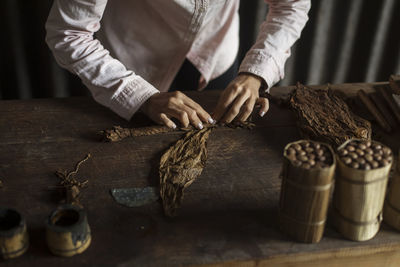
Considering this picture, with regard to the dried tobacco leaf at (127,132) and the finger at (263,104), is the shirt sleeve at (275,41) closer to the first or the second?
the finger at (263,104)

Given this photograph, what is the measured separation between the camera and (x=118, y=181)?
1.10m

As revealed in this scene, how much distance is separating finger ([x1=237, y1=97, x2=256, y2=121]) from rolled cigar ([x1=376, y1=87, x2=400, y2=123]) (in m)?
0.42

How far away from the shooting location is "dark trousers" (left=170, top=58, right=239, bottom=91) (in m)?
1.67

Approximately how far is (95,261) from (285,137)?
0.67m

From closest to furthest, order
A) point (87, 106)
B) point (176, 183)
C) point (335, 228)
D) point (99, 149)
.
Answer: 1. point (335, 228)
2. point (176, 183)
3. point (99, 149)
4. point (87, 106)

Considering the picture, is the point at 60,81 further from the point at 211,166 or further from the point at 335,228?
the point at 335,228

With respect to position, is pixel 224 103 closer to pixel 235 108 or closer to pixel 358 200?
pixel 235 108

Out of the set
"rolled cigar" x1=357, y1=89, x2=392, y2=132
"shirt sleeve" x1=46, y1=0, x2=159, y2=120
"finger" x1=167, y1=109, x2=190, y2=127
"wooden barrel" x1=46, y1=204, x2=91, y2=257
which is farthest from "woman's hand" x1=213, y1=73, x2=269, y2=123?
"wooden barrel" x1=46, y1=204, x2=91, y2=257

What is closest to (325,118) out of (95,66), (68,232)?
(95,66)

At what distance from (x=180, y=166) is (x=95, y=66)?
0.43 m

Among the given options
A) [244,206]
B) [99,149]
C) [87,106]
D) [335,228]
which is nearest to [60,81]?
[87,106]

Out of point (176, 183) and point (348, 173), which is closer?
point (348, 173)

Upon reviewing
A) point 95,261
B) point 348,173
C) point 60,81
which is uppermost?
point 348,173

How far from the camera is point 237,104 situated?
4.44ft
